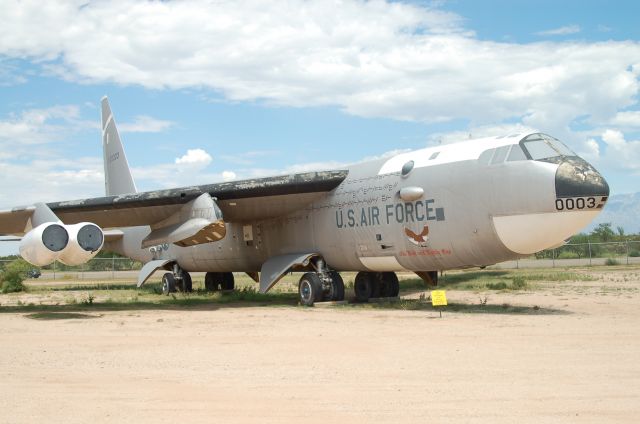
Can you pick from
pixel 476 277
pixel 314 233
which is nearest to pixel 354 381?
pixel 314 233

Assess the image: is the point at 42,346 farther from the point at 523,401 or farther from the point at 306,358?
the point at 523,401

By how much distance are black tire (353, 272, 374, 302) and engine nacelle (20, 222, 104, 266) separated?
7.50 m

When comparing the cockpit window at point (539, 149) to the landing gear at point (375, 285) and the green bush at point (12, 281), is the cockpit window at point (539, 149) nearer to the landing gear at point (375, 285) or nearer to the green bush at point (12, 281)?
the landing gear at point (375, 285)

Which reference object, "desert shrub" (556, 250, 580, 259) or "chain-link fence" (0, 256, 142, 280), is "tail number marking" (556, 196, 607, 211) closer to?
"chain-link fence" (0, 256, 142, 280)

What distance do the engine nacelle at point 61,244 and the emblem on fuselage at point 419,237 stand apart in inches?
281

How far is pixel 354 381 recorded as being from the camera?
759cm

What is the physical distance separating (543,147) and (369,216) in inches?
185

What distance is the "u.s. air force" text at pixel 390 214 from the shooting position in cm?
1585

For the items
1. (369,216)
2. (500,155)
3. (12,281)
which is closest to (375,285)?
(369,216)

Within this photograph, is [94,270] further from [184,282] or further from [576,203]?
[576,203]

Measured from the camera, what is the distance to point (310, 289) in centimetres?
1820

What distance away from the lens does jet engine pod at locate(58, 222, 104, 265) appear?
15477 mm

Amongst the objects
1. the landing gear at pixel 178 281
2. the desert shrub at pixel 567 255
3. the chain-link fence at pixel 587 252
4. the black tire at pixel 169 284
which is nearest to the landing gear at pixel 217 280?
the landing gear at pixel 178 281

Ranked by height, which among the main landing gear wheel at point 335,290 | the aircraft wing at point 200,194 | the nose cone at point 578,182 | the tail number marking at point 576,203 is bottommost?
the main landing gear wheel at point 335,290
